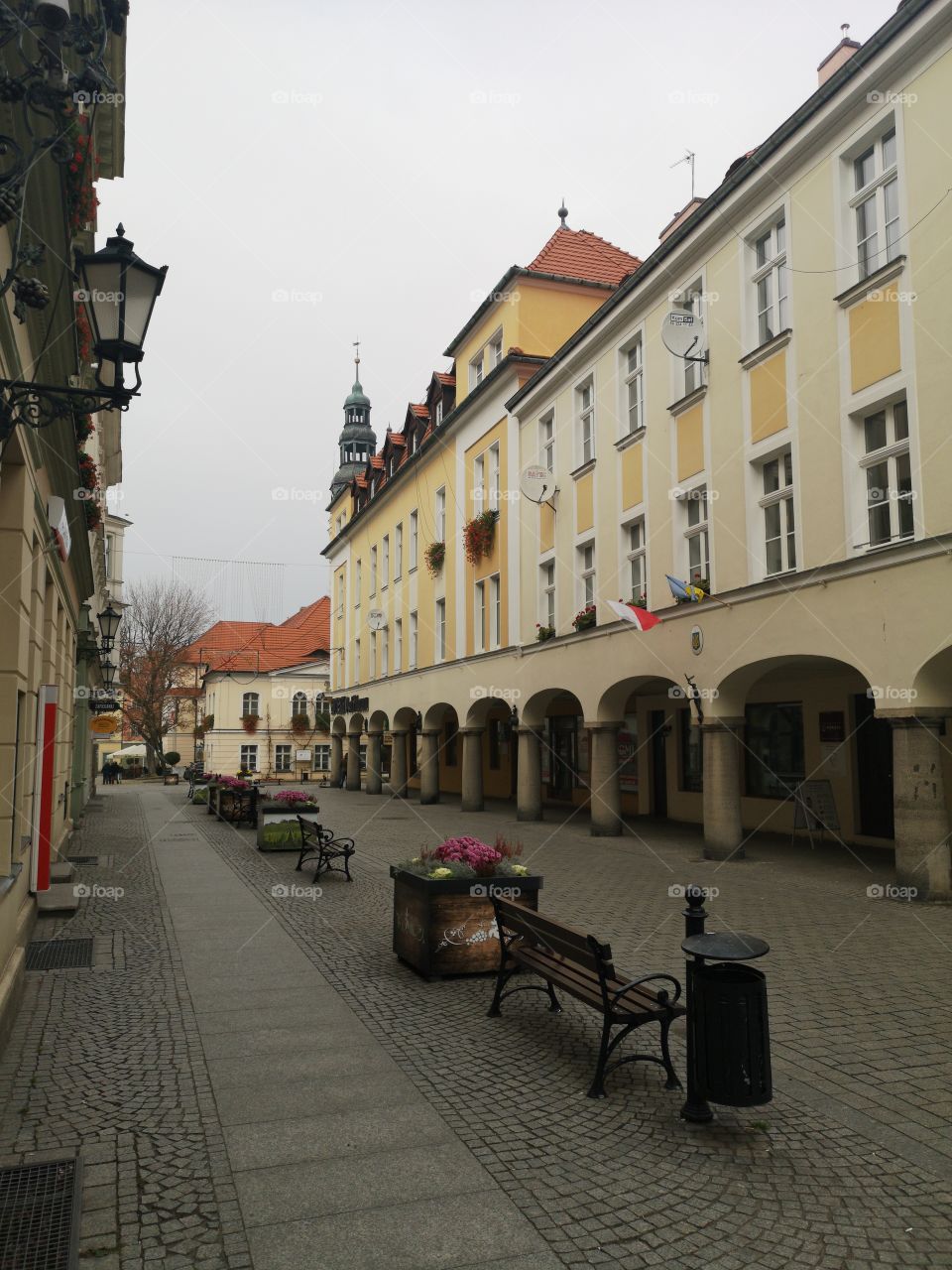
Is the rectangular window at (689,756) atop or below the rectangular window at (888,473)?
below

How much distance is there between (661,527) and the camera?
17.6 m

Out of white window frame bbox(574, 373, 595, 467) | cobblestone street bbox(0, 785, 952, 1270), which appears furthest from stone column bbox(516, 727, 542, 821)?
cobblestone street bbox(0, 785, 952, 1270)

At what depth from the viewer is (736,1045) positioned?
4.74 meters

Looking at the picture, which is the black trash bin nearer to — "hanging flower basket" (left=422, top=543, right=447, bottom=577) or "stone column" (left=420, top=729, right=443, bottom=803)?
"hanging flower basket" (left=422, top=543, right=447, bottom=577)

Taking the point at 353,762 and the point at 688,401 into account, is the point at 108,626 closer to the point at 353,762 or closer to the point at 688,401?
the point at 688,401

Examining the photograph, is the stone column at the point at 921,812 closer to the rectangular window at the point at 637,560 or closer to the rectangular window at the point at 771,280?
the rectangular window at the point at 771,280

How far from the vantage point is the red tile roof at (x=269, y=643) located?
67688 mm

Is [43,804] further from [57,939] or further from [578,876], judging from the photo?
[578,876]

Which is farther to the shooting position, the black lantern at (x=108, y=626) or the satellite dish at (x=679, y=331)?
the black lantern at (x=108, y=626)

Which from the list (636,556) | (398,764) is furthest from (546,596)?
(398,764)

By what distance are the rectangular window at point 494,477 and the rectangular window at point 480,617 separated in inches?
90.4

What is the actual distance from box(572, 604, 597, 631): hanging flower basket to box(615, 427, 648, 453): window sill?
3391 millimetres

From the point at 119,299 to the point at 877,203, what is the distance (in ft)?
37.3

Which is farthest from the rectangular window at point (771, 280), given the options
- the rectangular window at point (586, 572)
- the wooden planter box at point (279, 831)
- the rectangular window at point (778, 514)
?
the wooden planter box at point (279, 831)
